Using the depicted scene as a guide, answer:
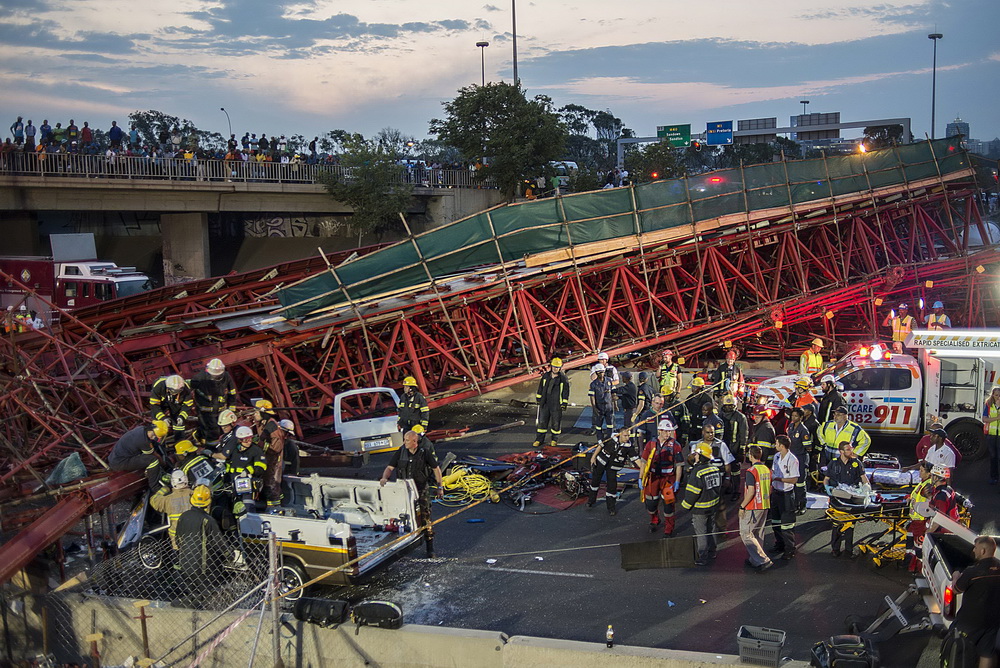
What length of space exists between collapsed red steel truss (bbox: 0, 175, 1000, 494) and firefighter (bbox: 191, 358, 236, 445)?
3.40ft

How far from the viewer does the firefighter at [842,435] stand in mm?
11141

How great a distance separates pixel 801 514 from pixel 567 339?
27.2 ft

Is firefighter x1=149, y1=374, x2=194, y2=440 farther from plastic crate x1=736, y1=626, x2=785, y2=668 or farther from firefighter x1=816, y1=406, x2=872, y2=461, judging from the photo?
firefighter x1=816, y1=406, x2=872, y2=461

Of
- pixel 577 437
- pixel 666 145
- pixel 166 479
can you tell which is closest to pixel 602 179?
pixel 666 145

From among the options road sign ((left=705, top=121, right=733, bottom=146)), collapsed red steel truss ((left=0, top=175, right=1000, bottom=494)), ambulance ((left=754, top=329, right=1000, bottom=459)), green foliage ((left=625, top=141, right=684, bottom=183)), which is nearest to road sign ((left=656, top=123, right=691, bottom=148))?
road sign ((left=705, top=121, right=733, bottom=146))

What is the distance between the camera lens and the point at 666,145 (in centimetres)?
3919

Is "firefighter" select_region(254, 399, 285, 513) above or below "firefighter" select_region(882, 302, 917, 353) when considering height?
below

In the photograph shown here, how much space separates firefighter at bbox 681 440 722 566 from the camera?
33.7 ft

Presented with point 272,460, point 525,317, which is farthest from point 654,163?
point 272,460

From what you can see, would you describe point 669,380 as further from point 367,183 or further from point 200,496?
point 367,183

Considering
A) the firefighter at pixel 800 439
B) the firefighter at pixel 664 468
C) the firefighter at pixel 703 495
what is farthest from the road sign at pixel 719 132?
the firefighter at pixel 703 495

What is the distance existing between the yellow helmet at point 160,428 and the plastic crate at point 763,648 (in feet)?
23.7

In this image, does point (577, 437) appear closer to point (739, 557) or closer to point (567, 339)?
point (567, 339)

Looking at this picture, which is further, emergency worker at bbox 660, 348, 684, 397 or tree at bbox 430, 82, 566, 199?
tree at bbox 430, 82, 566, 199
